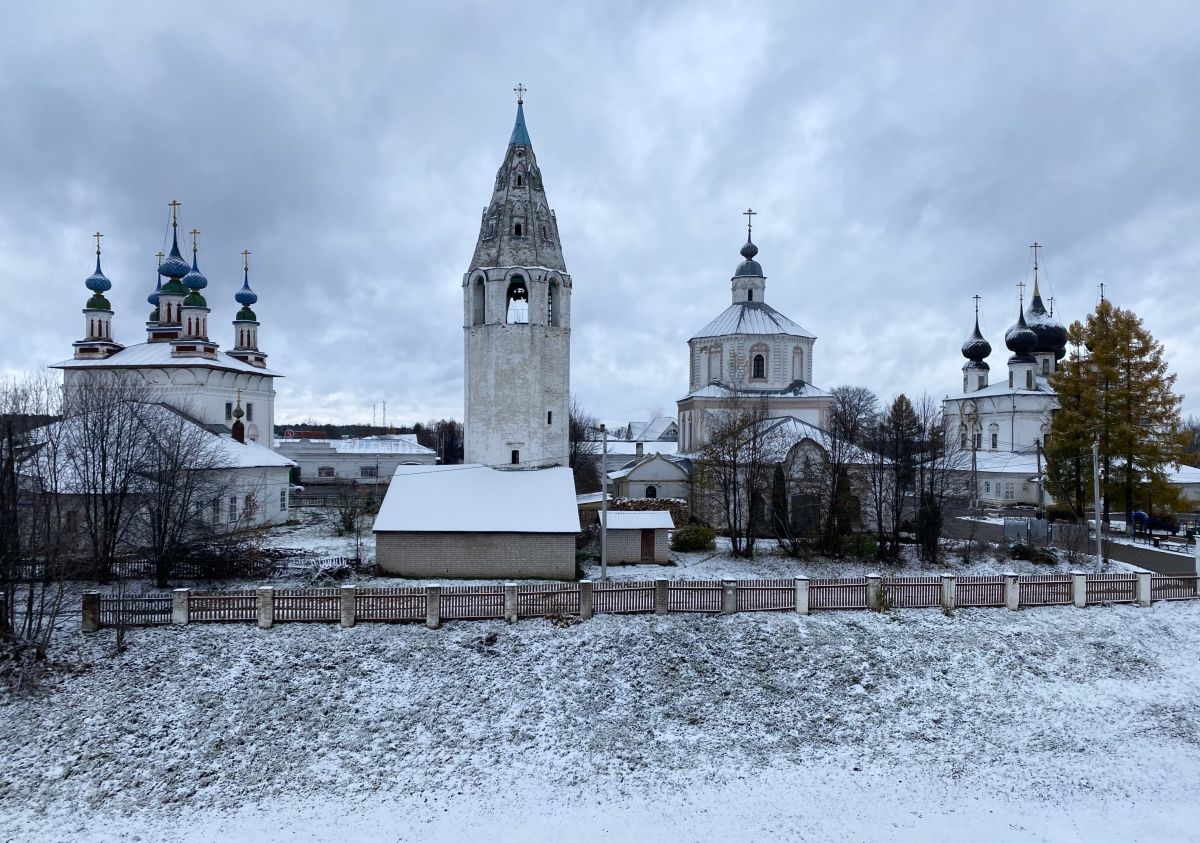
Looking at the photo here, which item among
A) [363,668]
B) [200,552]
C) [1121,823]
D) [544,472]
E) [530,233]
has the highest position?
[530,233]

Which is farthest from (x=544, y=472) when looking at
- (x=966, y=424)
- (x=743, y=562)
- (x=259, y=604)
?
(x=966, y=424)

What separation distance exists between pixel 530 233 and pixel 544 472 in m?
7.76

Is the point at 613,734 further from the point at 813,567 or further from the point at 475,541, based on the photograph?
the point at 813,567

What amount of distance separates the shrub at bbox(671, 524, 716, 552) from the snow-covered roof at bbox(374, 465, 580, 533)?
4642 mm

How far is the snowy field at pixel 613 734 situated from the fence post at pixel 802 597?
0.50m

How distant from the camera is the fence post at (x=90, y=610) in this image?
14664mm

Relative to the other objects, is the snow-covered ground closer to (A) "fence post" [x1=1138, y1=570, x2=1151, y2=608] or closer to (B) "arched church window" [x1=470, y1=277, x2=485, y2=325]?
(A) "fence post" [x1=1138, y1=570, x2=1151, y2=608]

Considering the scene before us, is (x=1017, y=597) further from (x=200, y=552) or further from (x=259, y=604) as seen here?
(x=200, y=552)

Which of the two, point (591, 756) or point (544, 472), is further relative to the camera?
point (544, 472)

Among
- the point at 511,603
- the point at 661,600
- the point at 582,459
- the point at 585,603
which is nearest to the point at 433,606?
the point at 511,603

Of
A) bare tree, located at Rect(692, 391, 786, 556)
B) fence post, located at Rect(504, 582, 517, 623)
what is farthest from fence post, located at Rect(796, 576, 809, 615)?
bare tree, located at Rect(692, 391, 786, 556)

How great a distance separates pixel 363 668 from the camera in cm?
1373

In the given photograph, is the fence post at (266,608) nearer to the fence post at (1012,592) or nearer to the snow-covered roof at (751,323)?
the fence post at (1012,592)

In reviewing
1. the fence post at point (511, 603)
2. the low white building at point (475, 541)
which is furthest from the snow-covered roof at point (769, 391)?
the fence post at point (511, 603)
